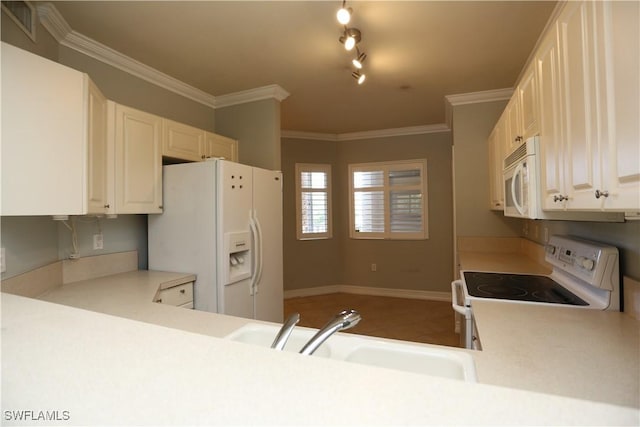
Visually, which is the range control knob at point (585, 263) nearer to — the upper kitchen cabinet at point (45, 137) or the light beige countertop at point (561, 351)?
the light beige countertop at point (561, 351)

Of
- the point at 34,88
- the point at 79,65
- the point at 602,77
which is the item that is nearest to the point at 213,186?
the point at 34,88

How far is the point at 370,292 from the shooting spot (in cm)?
517

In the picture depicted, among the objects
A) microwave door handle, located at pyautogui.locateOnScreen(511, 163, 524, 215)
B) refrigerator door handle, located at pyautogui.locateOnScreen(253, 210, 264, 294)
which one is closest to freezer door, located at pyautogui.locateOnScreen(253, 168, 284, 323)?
refrigerator door handle, located at pyautogui.locateOnScreen(253, 210, 264, 294)

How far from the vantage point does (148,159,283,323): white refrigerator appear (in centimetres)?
229

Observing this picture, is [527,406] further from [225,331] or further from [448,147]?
[448,147]

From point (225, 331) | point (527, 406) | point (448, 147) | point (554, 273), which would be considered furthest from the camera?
point (448, 147)

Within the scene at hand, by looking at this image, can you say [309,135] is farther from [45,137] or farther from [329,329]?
[329,329]

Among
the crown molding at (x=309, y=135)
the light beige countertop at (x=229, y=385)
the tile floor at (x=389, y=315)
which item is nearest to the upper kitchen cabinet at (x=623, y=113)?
the light beige countertop at (x=229, y=385)

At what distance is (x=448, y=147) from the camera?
4766 millimetres

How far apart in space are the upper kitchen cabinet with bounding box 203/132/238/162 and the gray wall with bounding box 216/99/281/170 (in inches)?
4.1

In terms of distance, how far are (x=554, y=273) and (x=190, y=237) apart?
8.44 feet

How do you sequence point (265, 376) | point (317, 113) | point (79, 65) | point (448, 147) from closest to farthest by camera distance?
point (265, 376) < point (79, 65) < point (317, 113) < point (448, 147)

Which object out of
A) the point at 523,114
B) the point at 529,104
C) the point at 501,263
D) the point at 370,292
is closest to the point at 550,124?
the point at 529,104

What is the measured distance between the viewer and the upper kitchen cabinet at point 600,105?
819 millimetres
